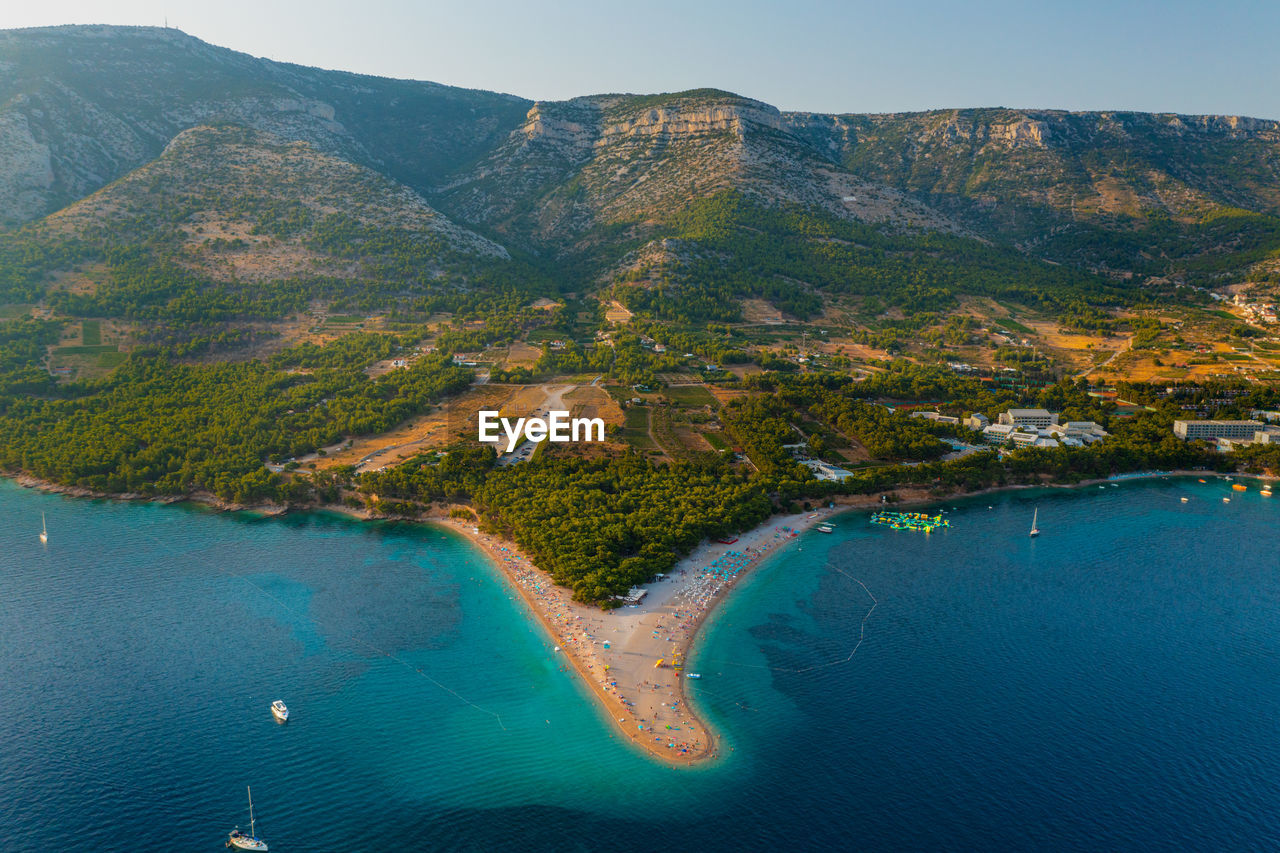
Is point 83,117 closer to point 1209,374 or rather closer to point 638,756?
point 638,756

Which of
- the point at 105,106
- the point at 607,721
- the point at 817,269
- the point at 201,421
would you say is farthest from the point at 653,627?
the point at 105,106

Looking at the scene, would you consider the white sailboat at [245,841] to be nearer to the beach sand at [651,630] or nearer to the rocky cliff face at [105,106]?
the beach sand at [651,630]

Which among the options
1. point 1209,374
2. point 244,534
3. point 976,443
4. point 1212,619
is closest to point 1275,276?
point 1209,374

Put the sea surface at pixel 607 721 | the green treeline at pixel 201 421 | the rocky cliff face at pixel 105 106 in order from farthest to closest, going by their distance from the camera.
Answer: the rocky cliff face at pixel 105 106 → the green treeline at pixel 201 421 → the sea surface at pixel 607 721

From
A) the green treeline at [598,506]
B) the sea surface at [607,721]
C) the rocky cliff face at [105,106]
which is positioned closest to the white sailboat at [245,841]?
the sea surface at [607,721]

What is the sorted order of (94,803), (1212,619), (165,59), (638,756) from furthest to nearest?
(165,59) → (1212,619) → (638,756) → (94,803)

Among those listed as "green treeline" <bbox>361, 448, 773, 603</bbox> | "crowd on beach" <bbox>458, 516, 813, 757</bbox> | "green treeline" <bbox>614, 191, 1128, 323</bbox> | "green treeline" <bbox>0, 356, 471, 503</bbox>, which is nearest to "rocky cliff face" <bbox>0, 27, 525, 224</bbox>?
"green treeline" <bbox>0, 356, 471, 503</bbox>

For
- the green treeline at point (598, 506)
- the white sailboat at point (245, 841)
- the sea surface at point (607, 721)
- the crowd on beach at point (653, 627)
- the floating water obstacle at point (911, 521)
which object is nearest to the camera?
the white sailboat at point (245, 841)

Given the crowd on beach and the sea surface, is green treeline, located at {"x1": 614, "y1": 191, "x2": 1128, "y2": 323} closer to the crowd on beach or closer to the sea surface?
the crowd on beach
